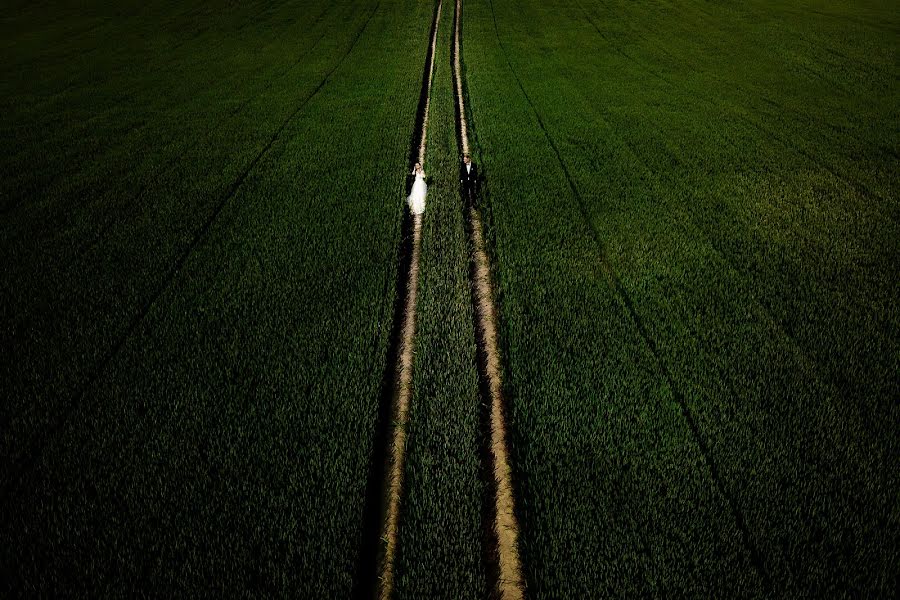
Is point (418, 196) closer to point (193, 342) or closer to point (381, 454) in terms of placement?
point (193, 342)

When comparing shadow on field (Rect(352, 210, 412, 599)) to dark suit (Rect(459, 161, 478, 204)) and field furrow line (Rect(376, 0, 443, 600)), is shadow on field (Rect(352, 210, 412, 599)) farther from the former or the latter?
dark suit (Rect(459, 161, 478, 204))

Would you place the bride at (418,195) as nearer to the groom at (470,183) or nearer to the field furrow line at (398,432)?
the field furrow line at (398,432)

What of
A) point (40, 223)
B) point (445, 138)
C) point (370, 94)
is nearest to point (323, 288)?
point (40, 223)

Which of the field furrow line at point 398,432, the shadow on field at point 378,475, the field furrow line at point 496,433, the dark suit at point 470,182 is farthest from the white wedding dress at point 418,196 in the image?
the shadow on field at point 378,475

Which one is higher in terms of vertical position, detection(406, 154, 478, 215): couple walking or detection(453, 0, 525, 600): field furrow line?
detection(406, 154, 478, 215): couple walking

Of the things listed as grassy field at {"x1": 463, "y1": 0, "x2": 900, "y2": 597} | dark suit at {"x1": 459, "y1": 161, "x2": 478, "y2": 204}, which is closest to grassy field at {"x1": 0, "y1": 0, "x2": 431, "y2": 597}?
dark suit at {"x1": 459, "y1": 161, "x2": 478, "y2": 204}

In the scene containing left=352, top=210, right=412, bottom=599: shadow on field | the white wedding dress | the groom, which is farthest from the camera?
the groom
